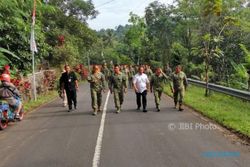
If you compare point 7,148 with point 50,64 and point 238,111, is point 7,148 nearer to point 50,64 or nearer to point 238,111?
point 238,111

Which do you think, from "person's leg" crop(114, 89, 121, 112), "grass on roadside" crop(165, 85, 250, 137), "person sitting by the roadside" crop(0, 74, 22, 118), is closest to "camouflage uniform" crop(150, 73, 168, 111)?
"grass on roadside" crop(165, 85, 250, 137)

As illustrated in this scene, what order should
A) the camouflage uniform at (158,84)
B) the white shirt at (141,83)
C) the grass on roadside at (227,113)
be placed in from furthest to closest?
the camouflage uniform at (158,84) → the white shirt at (141,83) → the grass on roadside at (227,113)

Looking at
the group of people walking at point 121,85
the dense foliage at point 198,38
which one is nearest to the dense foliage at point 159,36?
the dense foliage at point 198,38

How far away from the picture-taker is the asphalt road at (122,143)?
326 inches

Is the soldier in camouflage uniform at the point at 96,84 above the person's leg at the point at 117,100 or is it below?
above

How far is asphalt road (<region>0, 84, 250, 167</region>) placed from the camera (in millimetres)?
8288

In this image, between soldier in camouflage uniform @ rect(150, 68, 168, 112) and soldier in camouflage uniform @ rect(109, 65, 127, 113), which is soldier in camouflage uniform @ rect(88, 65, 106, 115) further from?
soldier in camouflage uniform @ rect(150, 68, 168, 112)

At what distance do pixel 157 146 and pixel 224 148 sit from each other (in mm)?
1462

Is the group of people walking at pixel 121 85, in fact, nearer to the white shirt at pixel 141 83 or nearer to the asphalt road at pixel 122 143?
the white shirt at pixel 141 83

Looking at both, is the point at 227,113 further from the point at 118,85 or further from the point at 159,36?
the point at 159,36

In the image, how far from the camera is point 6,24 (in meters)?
21.6

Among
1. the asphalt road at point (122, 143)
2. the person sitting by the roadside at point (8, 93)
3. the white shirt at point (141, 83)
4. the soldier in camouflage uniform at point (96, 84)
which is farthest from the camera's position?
the white shirt at point (141, 83)

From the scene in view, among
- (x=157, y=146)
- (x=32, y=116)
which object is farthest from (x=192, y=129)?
(x=32, y=116)

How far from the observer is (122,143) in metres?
9.96
